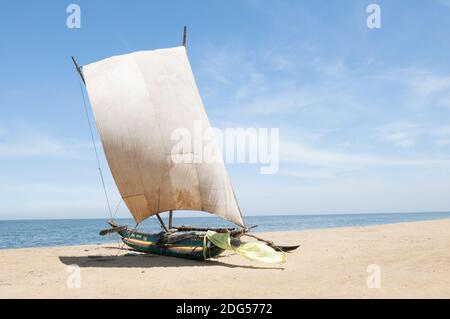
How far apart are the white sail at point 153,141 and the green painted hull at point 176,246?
4.19ft

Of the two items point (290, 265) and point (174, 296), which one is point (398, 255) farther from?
point (174, 296)

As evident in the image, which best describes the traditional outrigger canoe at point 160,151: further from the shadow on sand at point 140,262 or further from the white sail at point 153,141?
the shadow on sand at point 140,262

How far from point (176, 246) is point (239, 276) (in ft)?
16.3

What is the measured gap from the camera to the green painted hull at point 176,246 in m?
16.4

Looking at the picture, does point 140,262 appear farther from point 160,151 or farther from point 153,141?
point 153,141

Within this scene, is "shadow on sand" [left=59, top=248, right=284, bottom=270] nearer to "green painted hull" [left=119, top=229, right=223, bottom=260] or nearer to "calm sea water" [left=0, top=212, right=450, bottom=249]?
"green painted hull" [left=119, top=229, right=223, bottom=260]

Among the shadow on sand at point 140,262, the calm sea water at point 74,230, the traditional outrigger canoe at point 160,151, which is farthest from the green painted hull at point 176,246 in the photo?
the calm sea water at point 74,230

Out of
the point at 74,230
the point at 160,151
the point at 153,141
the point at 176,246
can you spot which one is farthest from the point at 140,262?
the point at 74,230

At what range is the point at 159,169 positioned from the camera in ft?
56.8

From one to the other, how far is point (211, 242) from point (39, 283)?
21.6 ft

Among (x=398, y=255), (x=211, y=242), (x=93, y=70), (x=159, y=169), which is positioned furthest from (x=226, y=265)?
(x=93, y=70)

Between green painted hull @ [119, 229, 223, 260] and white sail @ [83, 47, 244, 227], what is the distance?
128 centimetres

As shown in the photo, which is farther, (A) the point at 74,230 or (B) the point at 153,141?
(A) the point at 74,230

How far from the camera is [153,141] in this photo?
1741 cm
